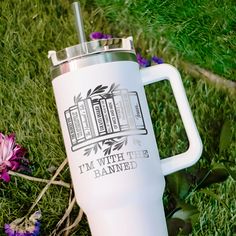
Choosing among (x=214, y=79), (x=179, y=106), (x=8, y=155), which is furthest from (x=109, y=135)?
(x=214, y=79)

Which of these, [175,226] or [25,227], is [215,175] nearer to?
[175,226]

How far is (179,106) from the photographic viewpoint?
116 centimetres

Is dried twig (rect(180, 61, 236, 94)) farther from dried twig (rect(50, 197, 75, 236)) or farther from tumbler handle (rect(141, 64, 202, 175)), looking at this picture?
dried twig (rect(50, 197, 75, 236))

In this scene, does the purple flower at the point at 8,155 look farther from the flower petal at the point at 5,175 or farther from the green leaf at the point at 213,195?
the green leaf at the point at 213,195

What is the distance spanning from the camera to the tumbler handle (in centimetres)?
114

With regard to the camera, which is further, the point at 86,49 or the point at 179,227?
the point at 179,227

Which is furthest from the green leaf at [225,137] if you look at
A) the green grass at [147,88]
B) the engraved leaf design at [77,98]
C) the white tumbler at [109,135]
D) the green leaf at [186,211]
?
the engraved leaf design at [77,98]

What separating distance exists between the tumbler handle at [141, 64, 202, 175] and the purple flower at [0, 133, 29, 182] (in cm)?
28

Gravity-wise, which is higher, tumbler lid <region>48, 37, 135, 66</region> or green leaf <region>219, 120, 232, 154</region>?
tumbler lid <region>48, 37, 135, 66</region>

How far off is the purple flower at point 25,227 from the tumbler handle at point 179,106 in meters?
0.27

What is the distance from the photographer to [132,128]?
3.58 feet

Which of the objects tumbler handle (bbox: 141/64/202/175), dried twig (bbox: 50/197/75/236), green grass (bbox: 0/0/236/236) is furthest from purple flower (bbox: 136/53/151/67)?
dried twig (bbox: 50/197/75/236)

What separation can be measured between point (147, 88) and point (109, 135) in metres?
0.32

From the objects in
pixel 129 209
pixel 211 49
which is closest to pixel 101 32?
pixel 211 49
